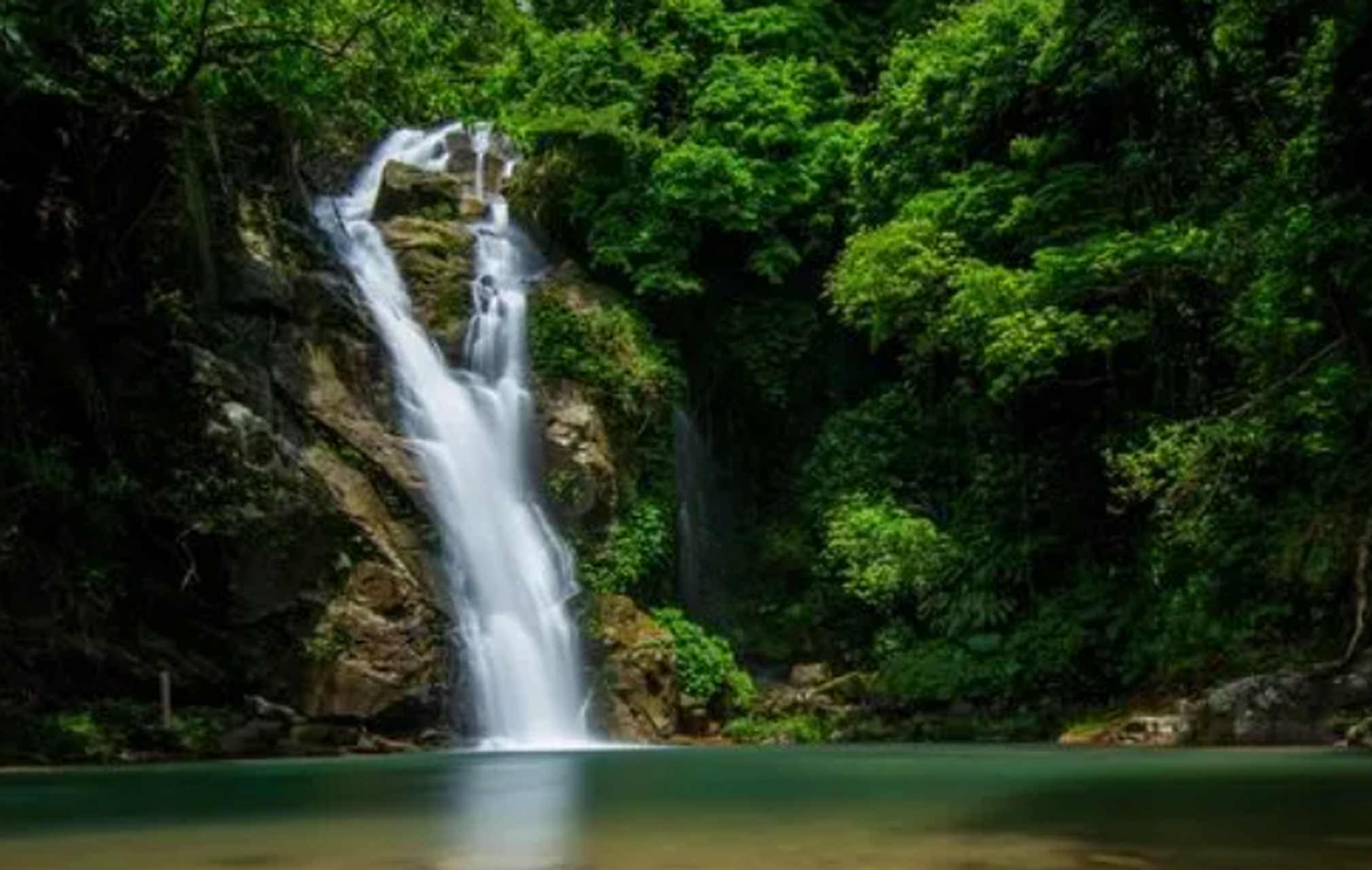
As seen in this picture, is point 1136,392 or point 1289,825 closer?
point 1289,825

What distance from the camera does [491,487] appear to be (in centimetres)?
1856

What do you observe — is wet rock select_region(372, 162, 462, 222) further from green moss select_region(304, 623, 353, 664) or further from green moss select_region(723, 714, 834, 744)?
green moss select_region(723, 714, 834, 744)

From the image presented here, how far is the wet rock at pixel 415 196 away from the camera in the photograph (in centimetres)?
2234

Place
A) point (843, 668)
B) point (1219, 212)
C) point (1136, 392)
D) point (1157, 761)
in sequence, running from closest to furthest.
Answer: point (1157, 761) < point (1219, 212) < point (1136, 392) < point (843, 668)

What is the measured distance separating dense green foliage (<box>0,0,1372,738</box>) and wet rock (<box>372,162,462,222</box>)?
53.0 inches

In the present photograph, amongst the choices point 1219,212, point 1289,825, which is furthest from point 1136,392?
point 1289,825

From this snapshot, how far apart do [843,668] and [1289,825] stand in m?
14.8

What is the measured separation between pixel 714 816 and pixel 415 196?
17512mm

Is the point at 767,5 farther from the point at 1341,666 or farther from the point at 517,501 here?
the point at 1341,666

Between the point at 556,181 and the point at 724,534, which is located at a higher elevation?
the point at 556,181

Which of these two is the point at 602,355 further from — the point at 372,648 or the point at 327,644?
the point at 327,644

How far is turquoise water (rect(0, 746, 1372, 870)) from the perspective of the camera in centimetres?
494

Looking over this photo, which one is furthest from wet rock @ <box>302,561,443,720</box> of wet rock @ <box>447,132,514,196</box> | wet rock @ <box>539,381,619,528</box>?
wet rock @ <box>447,132,514,196</box>

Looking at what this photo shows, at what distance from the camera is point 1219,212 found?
16.3 metres
